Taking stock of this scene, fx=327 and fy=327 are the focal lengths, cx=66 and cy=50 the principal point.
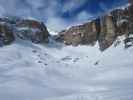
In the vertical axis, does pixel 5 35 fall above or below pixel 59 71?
above

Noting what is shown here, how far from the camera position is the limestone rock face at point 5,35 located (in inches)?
7205

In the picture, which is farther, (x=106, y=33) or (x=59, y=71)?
(x=106, y=33)

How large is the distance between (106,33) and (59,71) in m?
49.9

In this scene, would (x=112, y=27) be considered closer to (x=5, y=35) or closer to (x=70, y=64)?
(x=70, y=64)

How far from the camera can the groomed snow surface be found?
8050cm

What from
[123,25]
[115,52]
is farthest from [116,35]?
[115,52]

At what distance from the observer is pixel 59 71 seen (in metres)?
134

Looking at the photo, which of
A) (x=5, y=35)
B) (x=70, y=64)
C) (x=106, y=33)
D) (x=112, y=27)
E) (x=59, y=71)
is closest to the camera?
(x=59, y=71)

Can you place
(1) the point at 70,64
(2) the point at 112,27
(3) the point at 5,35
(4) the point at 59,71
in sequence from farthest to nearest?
(3) the point at 5,35 → (2) the point at 112,27 → (1) the point at 70,64 → (4) the point at 59,71

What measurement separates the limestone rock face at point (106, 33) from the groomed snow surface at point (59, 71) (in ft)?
17.0

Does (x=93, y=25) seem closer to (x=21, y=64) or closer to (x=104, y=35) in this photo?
(x=104, y=35)

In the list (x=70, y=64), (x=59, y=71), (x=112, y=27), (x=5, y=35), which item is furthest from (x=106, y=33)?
(x=5, y=35)

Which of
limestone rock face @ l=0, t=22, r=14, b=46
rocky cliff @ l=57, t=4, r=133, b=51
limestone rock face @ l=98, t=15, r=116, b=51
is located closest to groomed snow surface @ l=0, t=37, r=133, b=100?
limestone rock face @ l=0, t=22, r=14, b=46

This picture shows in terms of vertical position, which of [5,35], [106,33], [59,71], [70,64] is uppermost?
[5,35]
